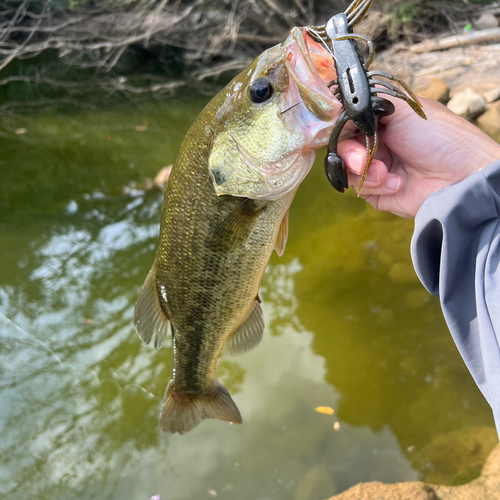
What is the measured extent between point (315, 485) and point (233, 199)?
2225 millimetres

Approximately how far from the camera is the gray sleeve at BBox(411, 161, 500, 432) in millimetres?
1204

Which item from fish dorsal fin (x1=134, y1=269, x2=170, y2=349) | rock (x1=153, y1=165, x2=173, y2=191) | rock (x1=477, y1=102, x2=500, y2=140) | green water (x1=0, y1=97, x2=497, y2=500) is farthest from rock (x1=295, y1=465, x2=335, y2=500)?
rock (x1=477, y1=102, x2=500, y2=140)

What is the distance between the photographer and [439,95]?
5.93 meters

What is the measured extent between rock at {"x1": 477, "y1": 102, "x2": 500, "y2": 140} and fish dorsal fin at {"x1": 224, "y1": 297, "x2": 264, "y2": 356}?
4982mm

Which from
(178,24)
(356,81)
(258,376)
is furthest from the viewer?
(178,24)

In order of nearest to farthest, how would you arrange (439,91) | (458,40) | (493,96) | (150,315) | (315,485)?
(150,315) → (315,485) → (493,96) → (439,91) → (458,40)

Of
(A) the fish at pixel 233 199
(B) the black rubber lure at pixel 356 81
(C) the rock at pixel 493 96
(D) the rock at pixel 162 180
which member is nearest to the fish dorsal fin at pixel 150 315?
(A) the fish at pixel 233 199

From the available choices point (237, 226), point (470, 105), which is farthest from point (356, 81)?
point (470, 105)

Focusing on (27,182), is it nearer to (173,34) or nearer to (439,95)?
(173,34)

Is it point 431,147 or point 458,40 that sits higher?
point 431,147

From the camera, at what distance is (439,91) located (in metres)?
5.93

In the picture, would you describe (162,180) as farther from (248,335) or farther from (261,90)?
(261,90)

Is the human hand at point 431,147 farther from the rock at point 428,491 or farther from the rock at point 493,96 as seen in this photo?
the rock at point 493,96

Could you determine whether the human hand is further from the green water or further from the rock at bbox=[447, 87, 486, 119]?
the rock at bbox=[447, 87, 486, 119]
